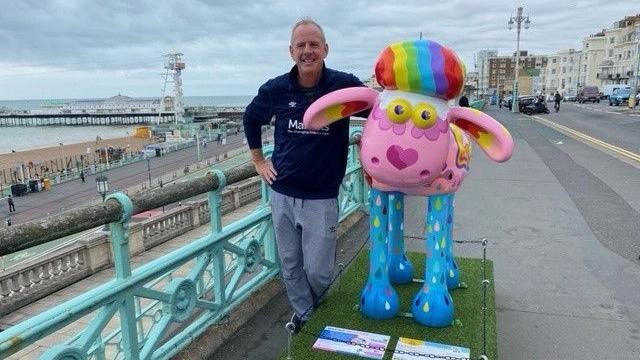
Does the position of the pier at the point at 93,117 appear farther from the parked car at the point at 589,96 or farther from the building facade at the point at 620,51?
the parked car at the point at 589,96

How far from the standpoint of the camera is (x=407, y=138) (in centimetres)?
263

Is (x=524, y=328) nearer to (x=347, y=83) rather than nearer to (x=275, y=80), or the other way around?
(x=347, y=83)

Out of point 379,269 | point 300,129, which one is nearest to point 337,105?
point 300,129

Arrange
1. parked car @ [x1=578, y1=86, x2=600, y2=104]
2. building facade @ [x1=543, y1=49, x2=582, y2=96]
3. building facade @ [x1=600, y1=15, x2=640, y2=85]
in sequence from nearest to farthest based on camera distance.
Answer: parked car @ [x1=578, y1=86, x2=600, y2=104]
building facade @ [x1=600, y1=15, x2=640, y2=85]
building facade @ [x1=543, y1=49, x2=582, y2=96]

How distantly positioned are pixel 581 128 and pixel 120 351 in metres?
21.1

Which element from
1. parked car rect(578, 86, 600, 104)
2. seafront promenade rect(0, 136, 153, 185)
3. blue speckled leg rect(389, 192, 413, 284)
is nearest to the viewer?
blue speckled leg rect(389, 192, 413, 284)

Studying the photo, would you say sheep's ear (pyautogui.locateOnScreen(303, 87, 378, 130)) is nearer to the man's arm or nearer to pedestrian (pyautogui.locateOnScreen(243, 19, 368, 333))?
pedestrian (pyautogui.locateOnScreen(243, 19, 368, 333))

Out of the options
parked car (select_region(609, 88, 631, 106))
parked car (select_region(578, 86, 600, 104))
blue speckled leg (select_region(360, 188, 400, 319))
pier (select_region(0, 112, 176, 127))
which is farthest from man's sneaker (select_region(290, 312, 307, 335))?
pier (select_region(0, 112, 176, 127))

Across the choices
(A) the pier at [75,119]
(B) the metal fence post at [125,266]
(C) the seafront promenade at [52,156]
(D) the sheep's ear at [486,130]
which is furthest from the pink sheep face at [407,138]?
(A) the pier at [75,119]

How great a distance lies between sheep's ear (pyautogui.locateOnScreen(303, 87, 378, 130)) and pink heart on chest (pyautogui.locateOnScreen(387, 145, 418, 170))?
1.14 feet

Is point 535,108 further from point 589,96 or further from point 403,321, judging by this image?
point 403,321

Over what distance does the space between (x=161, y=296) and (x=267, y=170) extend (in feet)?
3.20

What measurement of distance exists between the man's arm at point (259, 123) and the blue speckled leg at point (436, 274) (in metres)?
1.04

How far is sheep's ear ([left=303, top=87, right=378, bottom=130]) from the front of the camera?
2.72 metres
